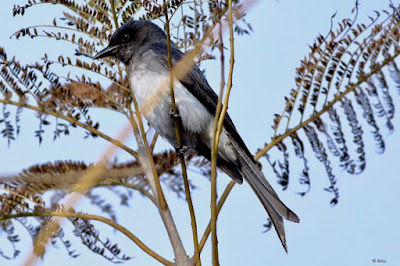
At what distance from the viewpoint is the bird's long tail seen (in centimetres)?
222

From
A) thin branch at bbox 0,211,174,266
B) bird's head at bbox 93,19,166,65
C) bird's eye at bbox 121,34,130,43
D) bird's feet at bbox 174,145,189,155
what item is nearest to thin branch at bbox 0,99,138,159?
bird's feet at bbox 174,145,189,155

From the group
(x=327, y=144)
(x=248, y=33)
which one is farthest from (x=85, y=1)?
(x=327, y=144)

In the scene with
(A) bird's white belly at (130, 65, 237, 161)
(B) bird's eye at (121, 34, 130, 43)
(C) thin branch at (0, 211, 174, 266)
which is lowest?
(C) thin branch at (0, 211, 174, 266)

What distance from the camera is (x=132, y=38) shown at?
4078 mm

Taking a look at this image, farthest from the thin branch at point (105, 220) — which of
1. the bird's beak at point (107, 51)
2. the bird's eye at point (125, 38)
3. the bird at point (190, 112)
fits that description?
the bird's eye at point (125, 38)

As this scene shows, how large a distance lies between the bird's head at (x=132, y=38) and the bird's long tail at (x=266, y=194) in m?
1.16

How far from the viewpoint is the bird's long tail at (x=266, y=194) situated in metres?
2.22

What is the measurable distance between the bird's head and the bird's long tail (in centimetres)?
116

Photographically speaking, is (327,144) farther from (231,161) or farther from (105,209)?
(105,209)

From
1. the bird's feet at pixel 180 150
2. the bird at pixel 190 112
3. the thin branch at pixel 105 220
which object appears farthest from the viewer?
the bird at pixel 190 112

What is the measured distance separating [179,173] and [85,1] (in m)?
1.01

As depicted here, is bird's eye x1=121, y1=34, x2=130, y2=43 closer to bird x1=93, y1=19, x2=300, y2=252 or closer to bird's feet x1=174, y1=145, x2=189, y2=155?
bird x1=93, y1=19, x2=300, y2=252

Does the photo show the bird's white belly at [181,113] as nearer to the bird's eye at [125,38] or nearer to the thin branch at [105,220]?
the bird's eye at [125,38]

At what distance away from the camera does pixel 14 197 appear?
7.55 ft
